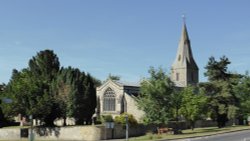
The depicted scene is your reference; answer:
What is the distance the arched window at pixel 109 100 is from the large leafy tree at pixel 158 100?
27812 mm

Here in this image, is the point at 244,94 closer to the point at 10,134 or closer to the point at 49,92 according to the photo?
the point at 49,92

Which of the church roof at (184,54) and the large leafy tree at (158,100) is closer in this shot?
the large leafy tree at (158,100)

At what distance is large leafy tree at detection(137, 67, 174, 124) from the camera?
5594 cm

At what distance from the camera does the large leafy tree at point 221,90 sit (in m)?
66.3

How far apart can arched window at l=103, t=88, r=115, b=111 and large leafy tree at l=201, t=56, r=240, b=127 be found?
22376 mm

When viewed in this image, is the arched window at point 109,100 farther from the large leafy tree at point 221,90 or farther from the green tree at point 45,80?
the large leafy tree at point 221,90

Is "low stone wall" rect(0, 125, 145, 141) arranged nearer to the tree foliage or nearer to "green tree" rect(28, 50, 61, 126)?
the tree foliage

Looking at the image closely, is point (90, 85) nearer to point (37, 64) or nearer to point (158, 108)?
point (37, 64)

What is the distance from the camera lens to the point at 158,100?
56.5 meters

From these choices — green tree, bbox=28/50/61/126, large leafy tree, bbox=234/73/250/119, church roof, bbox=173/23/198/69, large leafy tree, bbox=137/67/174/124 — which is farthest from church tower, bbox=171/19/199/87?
large leafy tree, bbox=137/67/174/124

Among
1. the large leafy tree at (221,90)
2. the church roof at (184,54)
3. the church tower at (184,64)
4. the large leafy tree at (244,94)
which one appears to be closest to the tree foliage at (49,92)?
the large leafy tree at (221,90)

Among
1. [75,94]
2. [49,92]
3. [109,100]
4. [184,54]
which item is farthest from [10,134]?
[184,54]

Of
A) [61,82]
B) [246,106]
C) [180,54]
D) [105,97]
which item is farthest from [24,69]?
[180,54]

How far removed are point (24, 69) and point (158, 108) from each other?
23740 mm
